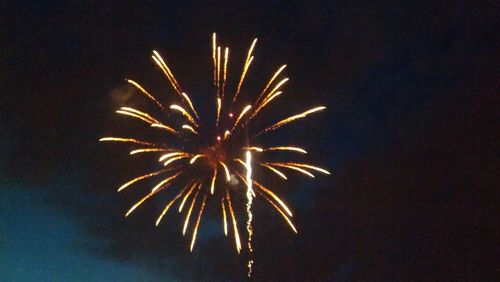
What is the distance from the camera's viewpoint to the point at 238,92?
2908 cm

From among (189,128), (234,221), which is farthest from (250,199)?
(189,128)

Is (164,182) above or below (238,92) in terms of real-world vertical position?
below

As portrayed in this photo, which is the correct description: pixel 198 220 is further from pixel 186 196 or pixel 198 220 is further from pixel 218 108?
pixel 218 108

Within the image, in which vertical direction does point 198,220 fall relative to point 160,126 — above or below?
below

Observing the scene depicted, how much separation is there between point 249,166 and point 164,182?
2.48 m

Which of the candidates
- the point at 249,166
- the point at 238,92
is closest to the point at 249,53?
the point at 238,92

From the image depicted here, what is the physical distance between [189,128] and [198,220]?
267 cm

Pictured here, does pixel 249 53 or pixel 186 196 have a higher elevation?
pixel 249 53

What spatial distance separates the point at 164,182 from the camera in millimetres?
28953

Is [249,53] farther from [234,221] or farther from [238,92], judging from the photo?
[234,221]

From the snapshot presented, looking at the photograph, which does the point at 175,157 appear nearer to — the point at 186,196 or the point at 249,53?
the point at 186,196

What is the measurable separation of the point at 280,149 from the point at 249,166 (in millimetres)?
1052

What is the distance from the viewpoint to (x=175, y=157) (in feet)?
94.4

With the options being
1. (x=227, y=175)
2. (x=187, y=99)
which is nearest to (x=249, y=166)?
(x=227, y=175)
